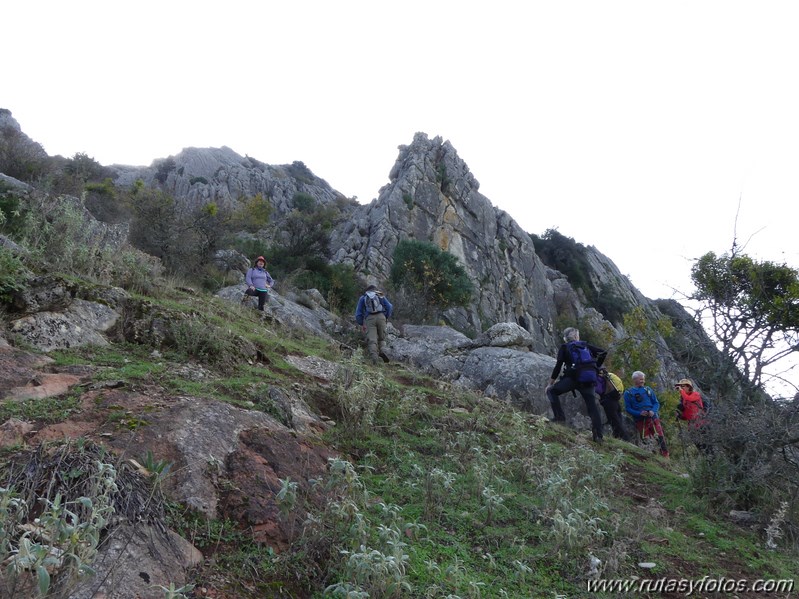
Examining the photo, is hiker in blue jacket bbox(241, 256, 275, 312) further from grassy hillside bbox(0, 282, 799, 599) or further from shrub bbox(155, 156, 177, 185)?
shrub bbox(155, 156, 177, 185)

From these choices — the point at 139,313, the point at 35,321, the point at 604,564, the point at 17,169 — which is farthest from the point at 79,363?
the point at 17,169

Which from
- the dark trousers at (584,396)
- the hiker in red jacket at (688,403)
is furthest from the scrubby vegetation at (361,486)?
the hiker in red jacket at (688,403)

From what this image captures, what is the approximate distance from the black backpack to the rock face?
35865 millimetres

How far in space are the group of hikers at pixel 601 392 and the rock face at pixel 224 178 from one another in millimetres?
38961

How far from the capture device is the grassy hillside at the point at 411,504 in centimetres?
270

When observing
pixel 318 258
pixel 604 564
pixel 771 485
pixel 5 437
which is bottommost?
pixel 5 437

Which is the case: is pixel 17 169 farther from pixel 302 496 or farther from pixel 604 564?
pixel 604 564

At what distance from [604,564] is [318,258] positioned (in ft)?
63.1

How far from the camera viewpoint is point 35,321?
4.98m

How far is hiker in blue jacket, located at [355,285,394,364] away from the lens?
10047 millimetres

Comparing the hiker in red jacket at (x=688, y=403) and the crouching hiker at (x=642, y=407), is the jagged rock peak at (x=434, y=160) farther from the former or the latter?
the hiker in red jacket at (x=688, y=403)

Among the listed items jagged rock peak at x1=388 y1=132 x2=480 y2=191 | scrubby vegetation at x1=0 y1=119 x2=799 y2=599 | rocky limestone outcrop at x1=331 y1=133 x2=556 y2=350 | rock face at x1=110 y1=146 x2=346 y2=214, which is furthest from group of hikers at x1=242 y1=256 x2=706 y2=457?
rock face at x1=110 y1=146 x2=346 y2=214

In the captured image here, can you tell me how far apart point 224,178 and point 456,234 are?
2639cm

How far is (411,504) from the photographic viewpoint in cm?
381
